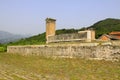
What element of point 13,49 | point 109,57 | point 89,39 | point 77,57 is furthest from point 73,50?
point 13,49

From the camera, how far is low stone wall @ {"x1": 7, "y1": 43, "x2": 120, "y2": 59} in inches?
481

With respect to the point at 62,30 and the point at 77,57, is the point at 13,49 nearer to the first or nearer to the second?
the point at 77,57

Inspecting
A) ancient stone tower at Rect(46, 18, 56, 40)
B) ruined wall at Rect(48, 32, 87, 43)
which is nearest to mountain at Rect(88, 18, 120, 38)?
ancient stone tower at Rect(46, 18, 56, 40)

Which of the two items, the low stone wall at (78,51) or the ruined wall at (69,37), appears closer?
the low stone wall at (78,51)

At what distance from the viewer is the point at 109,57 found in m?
12.2

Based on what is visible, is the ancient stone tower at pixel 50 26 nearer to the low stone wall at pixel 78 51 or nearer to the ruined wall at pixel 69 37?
the ruined wall at pixel 69 37

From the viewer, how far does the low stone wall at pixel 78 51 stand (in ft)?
40.1

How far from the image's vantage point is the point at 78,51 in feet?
47.5

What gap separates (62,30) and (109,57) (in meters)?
42.9

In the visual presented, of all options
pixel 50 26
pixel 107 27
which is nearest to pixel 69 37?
pixel 50 26

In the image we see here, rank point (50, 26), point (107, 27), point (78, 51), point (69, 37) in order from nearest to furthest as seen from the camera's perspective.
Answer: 1. point (78, 51)
2. point (69, 37)
3. point (50, 26)
4. point (107, 27)

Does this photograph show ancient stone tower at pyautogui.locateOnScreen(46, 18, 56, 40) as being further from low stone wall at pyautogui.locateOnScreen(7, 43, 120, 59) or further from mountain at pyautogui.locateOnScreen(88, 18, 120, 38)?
mountain at pyautogui.locateOnScreen(88, 18, 120, 38)

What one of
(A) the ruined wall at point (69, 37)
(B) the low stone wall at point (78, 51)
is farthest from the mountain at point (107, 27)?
(B) the low stone wall at point (78, 51)

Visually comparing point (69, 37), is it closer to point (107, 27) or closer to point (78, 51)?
point (78, 51)
